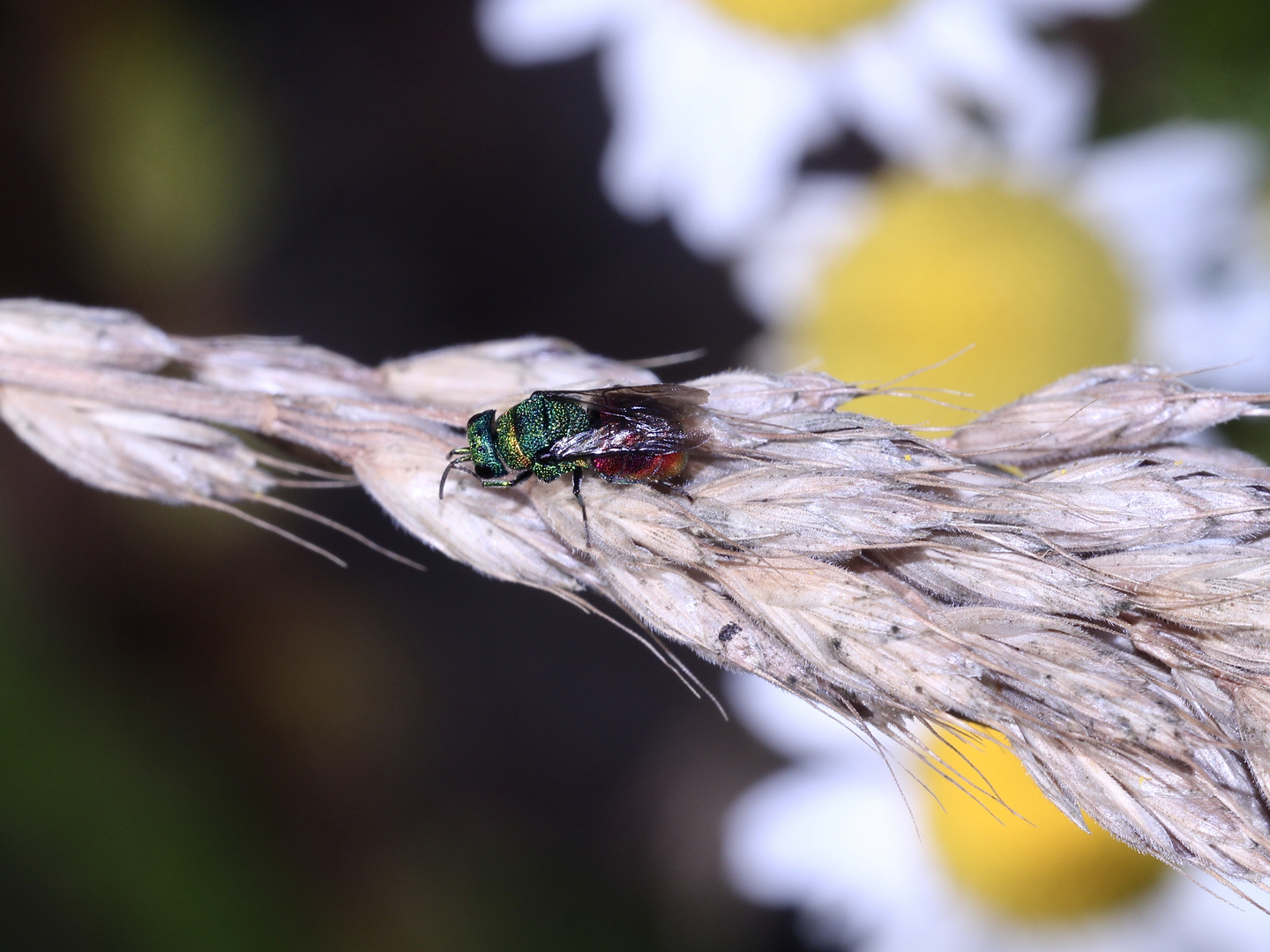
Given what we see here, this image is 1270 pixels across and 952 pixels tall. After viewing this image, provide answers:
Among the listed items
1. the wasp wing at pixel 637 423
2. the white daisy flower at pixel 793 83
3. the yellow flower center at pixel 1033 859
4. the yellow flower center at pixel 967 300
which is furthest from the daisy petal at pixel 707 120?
the wasp wing at pixel 637 423

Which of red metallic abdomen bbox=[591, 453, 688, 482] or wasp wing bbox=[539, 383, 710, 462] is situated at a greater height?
wasp wing bbox=[539, 383, 710, 462]

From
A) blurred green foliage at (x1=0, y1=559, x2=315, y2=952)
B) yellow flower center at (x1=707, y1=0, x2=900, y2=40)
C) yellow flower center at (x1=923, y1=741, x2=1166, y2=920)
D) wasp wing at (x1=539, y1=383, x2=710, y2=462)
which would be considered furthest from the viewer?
blurred green foliage at (x1=0, y1=559, x2=315, y2=952)

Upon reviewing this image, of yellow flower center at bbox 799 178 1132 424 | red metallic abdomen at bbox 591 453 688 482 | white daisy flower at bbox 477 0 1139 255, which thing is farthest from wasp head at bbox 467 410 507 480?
white daisy flower at bbox 477 0 1139 255

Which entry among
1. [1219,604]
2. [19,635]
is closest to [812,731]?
[1219,604]

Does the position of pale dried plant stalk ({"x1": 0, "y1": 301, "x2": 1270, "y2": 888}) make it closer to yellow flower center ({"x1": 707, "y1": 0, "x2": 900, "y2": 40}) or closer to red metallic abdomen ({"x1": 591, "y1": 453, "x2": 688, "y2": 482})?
red metallic abdomen ({"x1": 591, "y1": 453, "x2": 688, "y2": 482})

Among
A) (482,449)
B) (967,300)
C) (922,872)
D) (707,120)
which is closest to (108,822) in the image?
(922,872)

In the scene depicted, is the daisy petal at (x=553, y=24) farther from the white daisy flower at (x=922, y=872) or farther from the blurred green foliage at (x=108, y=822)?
the blurred green foliage at (x=108, y=822)
